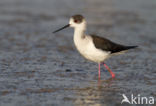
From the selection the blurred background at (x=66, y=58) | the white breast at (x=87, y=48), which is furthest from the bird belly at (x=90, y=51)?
the blurred background at (x=66, y=58)

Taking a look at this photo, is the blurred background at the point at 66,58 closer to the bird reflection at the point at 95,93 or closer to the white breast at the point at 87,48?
the bird reflection at the point at 95,93

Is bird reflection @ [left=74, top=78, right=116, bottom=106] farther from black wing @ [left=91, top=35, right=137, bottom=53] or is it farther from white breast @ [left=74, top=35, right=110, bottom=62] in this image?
black wing @ [left=91, top=35, right=137, bottom=53]

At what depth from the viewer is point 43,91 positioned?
5.63 meters

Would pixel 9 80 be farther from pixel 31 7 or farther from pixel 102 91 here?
pixel 31 7

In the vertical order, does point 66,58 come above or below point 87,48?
below

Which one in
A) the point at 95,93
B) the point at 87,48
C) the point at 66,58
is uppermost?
the point at 87,48

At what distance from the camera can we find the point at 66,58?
26.1 feet

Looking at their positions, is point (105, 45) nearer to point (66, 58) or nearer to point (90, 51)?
point (90, 51)

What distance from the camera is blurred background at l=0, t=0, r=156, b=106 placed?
5.55m

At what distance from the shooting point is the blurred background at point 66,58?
5.55 m

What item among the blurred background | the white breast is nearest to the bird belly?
the white breast

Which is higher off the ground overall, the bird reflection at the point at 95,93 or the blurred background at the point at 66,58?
the blurred background at the point at 66,58

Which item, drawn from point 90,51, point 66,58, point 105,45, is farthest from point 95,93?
point 66,58

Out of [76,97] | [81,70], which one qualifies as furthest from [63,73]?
[76,97]
